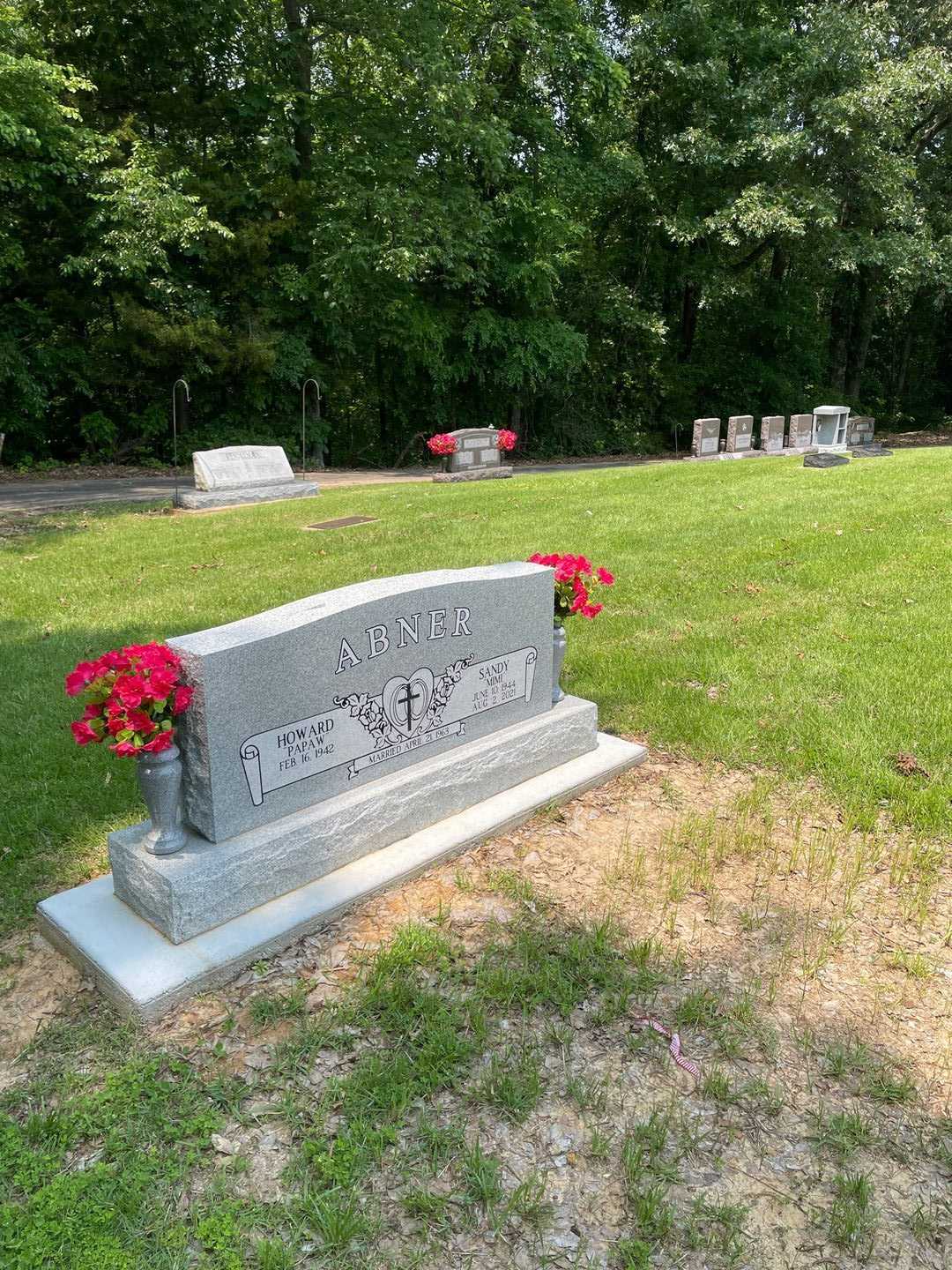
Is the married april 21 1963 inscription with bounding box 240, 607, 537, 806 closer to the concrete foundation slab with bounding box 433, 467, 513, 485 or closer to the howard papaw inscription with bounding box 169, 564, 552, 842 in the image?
the howard papaw inscription with bounding box 169, 564, 552, 842

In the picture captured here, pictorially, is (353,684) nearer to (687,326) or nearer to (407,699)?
(407,699)

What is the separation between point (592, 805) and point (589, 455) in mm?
23031

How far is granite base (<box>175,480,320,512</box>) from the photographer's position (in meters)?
13.3

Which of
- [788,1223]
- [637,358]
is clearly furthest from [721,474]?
[637,358]

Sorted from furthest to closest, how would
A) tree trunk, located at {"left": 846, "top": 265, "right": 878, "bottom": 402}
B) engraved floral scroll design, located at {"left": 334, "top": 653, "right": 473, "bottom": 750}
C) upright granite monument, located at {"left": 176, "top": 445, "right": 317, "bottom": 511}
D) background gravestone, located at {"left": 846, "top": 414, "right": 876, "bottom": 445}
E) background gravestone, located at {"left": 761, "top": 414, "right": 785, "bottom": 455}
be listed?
tree trunk, located at {"left": 846, "top": 265, "right": 878, "bottom": 402} → background gravestone, located at {"left": 846, "top": 414, "right": 876, "bottom": 445} → background gravestone, located at {"left": 761, "top": 414, "right": 785, "bottom": 455} → upright granite monument, located at {"left": 176, "top": 445, "right": 317, "bottom": 511} → engraved floral scroll design, located at {"left": 334, "top": 653, "right": 473, "bottom": 750}

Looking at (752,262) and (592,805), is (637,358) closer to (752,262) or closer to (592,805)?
(752,262)

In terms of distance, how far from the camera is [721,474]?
13.9 m

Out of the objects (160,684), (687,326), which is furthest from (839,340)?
(160,684)

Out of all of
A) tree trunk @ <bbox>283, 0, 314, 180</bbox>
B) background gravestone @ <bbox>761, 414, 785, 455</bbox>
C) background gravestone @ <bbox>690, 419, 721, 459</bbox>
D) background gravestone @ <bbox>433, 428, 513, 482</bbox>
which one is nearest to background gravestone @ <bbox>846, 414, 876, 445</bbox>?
background gravestone @ <bbox>761, 414, 785, 455</bbox>

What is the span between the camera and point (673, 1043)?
2633 mm

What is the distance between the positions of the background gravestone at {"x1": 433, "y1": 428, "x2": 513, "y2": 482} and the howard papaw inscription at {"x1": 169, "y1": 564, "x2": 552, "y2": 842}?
1248 centimetres

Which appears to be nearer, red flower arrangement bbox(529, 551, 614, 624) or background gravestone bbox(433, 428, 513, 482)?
red flower arrangement bbox(529, 551, 614, 624)

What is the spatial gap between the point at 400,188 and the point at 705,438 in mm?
8866

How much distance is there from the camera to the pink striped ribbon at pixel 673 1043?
2549 mm
